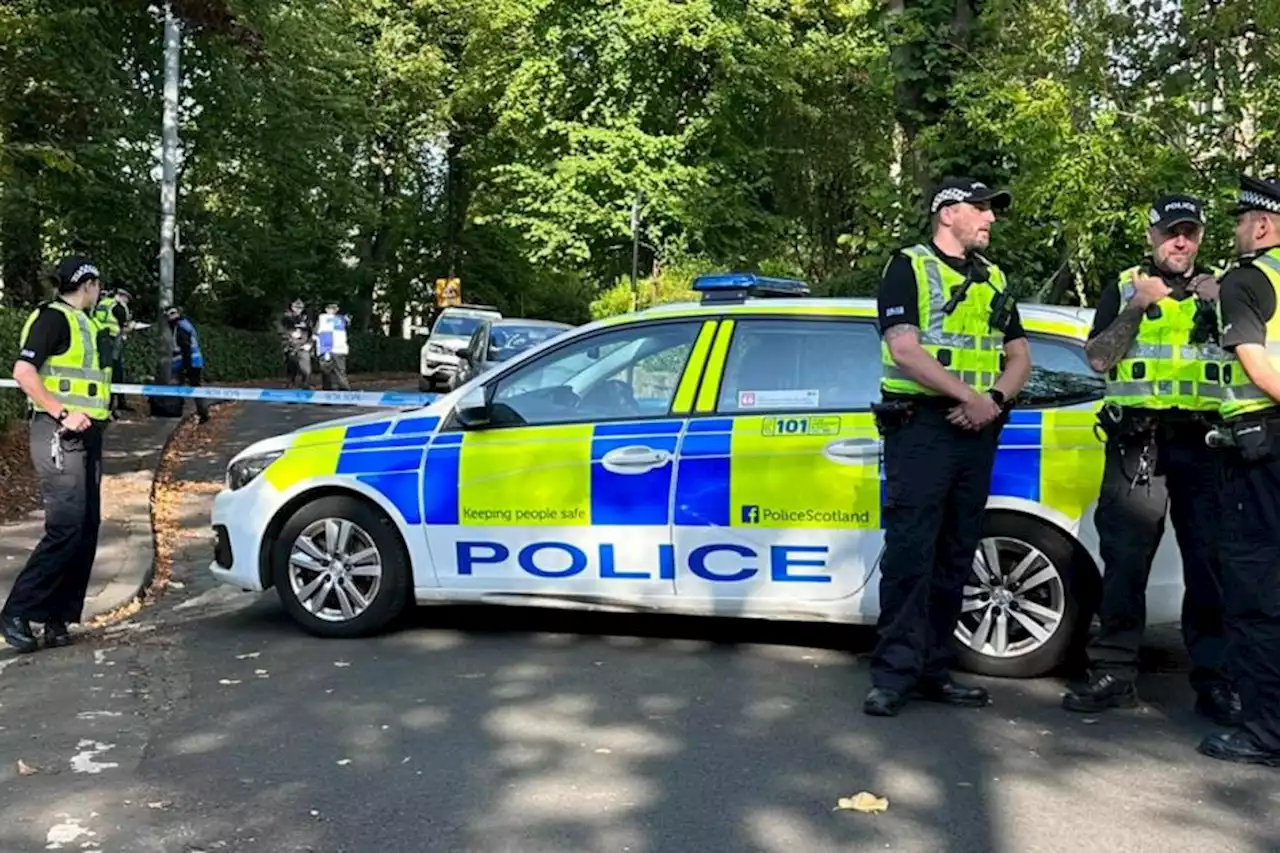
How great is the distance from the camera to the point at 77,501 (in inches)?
243

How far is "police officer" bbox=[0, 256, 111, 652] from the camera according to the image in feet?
19.9

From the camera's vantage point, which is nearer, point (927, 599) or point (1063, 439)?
point (927, 599)

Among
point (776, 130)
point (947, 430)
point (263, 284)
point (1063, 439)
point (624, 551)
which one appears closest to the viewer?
point (947, 430)

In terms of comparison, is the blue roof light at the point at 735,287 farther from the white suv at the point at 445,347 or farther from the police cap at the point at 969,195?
the white suv at the point at 445,347

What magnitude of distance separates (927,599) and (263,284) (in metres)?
28.8

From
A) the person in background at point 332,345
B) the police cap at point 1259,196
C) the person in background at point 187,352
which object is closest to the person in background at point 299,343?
the person in background at point 332,345

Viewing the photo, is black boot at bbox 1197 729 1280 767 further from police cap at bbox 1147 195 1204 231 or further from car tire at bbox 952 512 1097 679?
police cap at bbox 1147 195 1204 231

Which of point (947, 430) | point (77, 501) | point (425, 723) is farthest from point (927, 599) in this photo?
point (77, 501)

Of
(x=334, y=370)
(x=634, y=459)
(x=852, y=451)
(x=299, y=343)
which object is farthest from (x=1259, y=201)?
(x=334, y=370)

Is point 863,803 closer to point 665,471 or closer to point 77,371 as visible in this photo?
point 665,471

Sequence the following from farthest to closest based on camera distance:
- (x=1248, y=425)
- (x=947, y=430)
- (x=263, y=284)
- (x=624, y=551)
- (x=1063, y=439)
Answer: (x=263, y=284) < (x=624, y=551) < (x=1063, y=439) < (x=947, y=430) < (x=1248, y=425)

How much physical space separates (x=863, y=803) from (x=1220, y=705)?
1798mm

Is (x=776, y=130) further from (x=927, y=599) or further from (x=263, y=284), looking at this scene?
(x=927, y=599)

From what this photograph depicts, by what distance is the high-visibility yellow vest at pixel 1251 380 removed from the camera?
14.6ft
